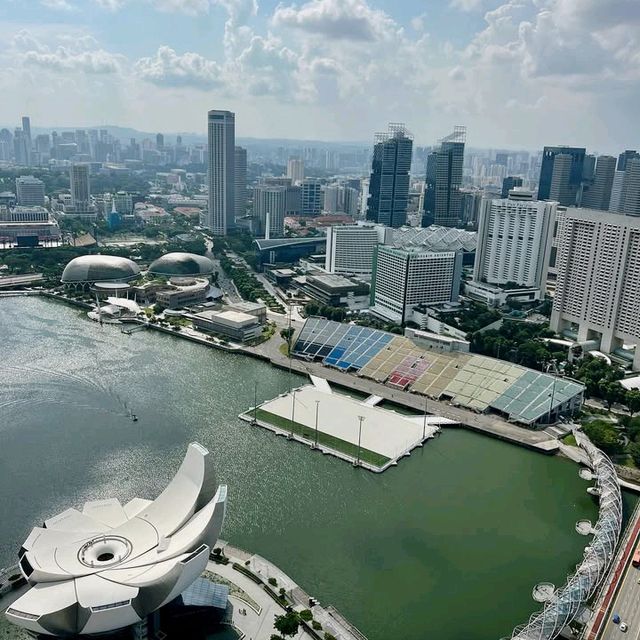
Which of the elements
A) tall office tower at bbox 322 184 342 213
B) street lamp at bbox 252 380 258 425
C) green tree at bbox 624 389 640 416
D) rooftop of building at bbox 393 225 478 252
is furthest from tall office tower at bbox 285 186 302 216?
green tree at bbox 624 389 640 416

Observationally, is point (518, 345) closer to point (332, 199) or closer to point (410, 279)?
point (410, 279)

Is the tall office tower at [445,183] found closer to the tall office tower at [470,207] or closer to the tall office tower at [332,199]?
the tall office tower at [470,207]

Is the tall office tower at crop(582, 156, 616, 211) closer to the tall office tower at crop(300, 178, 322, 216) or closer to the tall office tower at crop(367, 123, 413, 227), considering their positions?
the tall office tower at crop(367, 123, 413, 227)

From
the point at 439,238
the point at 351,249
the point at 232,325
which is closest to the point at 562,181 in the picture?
the point at 439,238

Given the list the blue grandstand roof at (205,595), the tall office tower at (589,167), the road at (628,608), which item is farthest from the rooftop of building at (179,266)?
the tall office tower at (589,167)

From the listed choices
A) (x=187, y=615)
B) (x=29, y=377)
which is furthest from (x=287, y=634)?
(x=29, y=377)

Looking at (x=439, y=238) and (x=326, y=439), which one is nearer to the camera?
(x=326, y=439)
